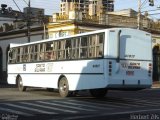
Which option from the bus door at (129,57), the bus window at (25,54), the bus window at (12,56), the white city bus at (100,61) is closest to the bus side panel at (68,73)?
the white city bus at (100,61)

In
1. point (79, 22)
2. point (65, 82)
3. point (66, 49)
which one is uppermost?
point (79, 22)

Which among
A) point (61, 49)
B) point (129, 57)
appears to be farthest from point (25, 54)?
point (129, 57)

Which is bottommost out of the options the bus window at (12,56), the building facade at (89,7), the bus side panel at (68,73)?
the bus side panel at (68,73)

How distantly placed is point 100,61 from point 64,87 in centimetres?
402

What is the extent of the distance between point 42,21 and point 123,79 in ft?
113

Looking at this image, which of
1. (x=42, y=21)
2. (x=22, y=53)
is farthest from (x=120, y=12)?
(x=22, y=53)

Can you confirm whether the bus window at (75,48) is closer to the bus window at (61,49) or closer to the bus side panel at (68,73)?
the bus side panel at (68,73)

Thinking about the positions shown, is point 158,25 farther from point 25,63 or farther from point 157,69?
point 25,63

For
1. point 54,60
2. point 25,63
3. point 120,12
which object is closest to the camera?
point 54,60

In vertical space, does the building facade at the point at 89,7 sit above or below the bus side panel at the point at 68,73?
above

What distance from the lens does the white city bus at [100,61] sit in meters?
21.2

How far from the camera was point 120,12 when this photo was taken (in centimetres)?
6469

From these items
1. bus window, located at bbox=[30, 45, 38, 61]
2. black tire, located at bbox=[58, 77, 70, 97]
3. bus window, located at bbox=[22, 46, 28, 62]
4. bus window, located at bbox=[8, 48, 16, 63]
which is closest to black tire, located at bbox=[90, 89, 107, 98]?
black tire, located at bbox=[58, 77, 70, 97]

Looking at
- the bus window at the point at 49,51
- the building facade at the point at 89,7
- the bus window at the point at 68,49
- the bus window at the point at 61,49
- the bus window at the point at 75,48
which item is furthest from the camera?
the building facade at the point at 89,7
